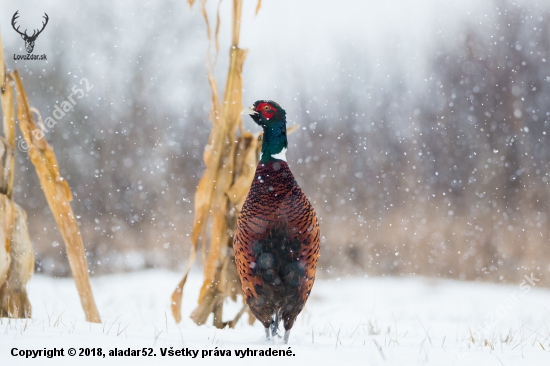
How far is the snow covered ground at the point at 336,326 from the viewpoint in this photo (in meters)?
1.57

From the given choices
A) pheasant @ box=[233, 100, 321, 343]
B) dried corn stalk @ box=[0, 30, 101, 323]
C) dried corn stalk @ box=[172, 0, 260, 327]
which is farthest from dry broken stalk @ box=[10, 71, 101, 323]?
pheasant @ box=[233, 100, 321, 343]

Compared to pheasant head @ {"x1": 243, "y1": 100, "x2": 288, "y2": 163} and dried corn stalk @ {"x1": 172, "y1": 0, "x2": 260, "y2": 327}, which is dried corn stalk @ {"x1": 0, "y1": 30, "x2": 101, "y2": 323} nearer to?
dried corn stalk @ {"x1": 172, "y1": 0, "x2": 260, "y2": 327}

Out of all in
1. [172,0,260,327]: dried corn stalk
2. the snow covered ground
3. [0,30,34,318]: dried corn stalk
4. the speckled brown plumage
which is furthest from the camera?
[172,0,260,327]: dried corn stalk

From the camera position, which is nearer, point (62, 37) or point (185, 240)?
point (62, 37)

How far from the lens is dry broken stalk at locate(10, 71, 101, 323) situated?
8.02 ft

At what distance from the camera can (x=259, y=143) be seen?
A: 2594 mm

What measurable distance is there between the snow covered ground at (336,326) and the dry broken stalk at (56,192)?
0.66 ft

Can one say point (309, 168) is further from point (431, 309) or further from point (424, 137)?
point (431, 309)

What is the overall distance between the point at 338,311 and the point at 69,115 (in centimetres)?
436

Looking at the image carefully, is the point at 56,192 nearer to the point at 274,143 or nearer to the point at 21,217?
the point at 21,217

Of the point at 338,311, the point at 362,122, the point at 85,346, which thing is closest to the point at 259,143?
the point at 85,346

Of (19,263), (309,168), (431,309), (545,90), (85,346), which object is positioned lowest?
(431,309)

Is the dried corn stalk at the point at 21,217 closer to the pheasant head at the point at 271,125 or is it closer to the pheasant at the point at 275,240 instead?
the pheasant at the point at 275,240

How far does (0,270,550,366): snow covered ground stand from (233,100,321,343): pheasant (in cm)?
18
